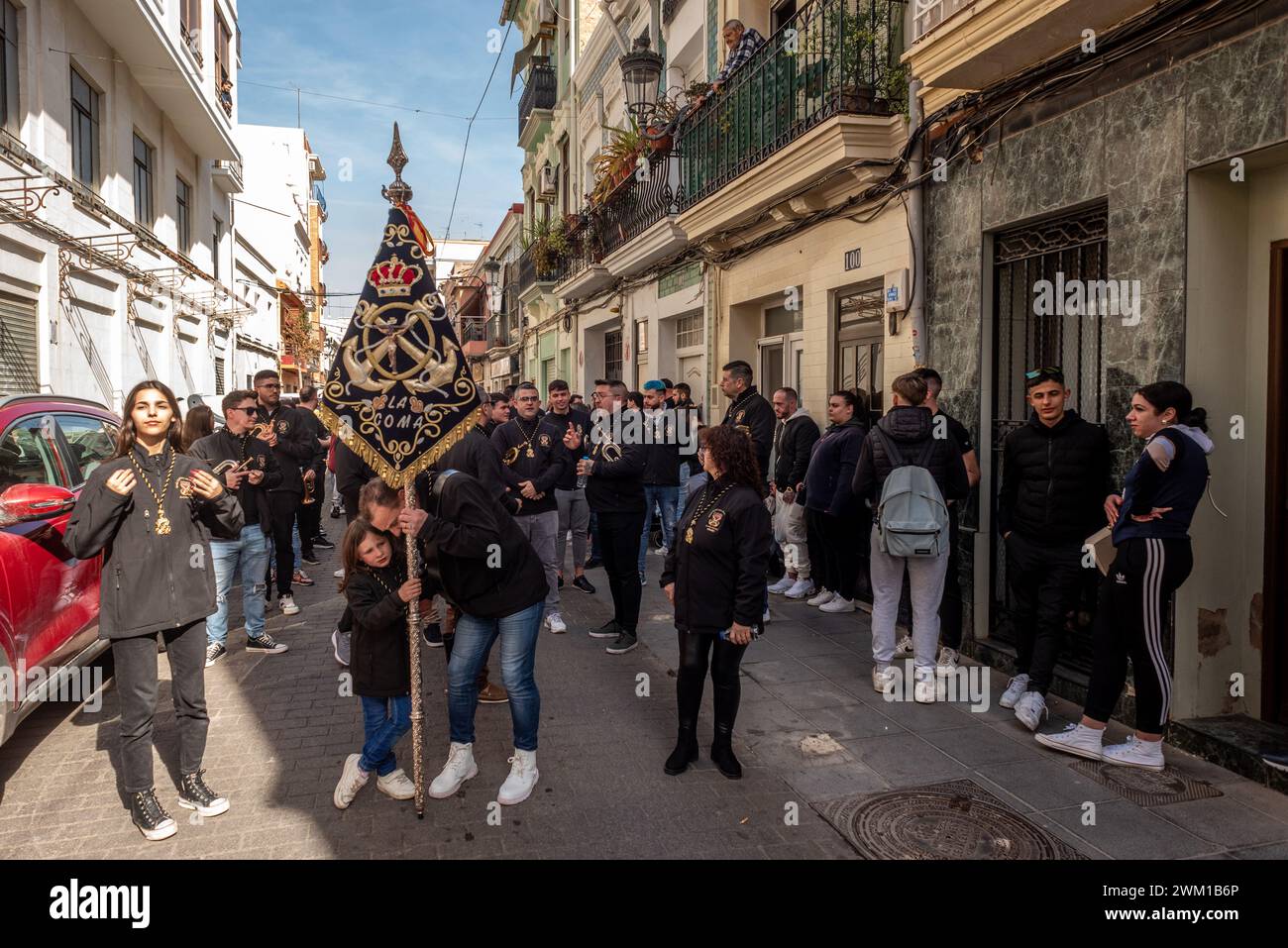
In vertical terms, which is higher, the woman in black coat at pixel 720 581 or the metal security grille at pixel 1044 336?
the metal security grille at pixel 1044 336

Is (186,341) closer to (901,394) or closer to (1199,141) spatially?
(901,394)

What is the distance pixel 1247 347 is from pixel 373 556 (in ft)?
15.6

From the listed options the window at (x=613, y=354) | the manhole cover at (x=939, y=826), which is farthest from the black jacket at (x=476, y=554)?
the window at (x=613, y=354)

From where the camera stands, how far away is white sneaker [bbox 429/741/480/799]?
13.8 feet

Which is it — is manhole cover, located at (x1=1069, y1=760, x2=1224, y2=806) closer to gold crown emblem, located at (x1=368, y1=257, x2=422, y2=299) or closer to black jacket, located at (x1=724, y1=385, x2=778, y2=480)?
black jacket, located at (x1=724, y1=385, x2=778, y2=480)

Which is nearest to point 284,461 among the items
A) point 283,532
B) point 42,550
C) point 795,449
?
point 283,532

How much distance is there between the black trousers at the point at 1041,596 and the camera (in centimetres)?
512

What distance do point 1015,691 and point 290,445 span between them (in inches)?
239

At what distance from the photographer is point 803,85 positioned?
343 inches

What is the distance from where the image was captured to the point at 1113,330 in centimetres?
526

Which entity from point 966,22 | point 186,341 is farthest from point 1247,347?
point 186,341

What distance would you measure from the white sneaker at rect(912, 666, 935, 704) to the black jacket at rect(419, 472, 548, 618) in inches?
108

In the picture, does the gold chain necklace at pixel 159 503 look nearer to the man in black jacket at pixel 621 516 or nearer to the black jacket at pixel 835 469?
the man in black jacket at pixel 621 516

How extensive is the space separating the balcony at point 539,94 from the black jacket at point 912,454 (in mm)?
19676
